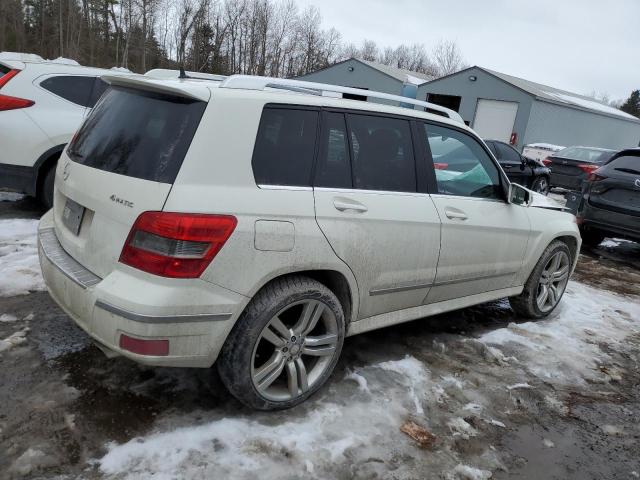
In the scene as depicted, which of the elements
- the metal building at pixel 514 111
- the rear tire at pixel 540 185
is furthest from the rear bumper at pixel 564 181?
the metal building at pixel 514 111

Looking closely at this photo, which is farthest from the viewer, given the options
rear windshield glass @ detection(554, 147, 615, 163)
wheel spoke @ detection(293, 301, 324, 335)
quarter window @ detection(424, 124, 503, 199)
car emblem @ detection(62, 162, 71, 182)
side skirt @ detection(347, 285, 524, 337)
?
rear windshield glass @ detection(554, 147, 615, 163)

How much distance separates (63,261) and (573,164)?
13638 millimetres

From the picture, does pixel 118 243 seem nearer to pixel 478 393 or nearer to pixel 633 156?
pixel 478 393

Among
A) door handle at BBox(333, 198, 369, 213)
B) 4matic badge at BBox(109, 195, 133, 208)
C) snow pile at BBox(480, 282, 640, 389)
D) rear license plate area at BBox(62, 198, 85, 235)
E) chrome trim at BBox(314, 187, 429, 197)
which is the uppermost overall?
chrome trim at BBox(314, 187, 429, 197)

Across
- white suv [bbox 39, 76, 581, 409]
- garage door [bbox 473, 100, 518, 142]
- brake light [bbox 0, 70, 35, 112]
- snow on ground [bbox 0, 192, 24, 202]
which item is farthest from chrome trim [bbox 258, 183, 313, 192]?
garage door [bbox 473, 100, 518, 142]

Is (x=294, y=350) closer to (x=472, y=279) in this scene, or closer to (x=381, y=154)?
(x=381, y=154)

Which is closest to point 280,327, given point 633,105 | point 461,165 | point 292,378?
point 292,378

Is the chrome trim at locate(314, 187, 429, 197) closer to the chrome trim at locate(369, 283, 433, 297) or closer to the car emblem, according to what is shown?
the chrome trim at locate(369, 283, 433, 297)

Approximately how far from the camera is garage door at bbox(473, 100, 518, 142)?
81.1 feet

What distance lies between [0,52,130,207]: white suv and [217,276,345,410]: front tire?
13.5ft

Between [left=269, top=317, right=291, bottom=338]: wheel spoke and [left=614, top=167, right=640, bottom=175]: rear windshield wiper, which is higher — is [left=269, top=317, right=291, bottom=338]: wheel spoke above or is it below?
below

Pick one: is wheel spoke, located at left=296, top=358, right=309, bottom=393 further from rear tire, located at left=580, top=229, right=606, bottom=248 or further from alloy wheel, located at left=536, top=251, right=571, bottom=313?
rear tire, located at left=580, top=229, right=606, bottom=248

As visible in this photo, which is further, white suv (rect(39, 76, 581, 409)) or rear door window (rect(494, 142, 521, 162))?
rear door window (rect(494, 142, 521, 162))

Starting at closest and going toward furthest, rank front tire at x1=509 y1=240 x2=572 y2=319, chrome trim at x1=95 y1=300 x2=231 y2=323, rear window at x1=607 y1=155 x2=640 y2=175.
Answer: chrome trim at x1=95 y1=300 x2=231 y2=323
front tire at x1=509 y1=240 x2=572 y2=319
rear window at x1=607 y1=155 x2=640 y2=175
